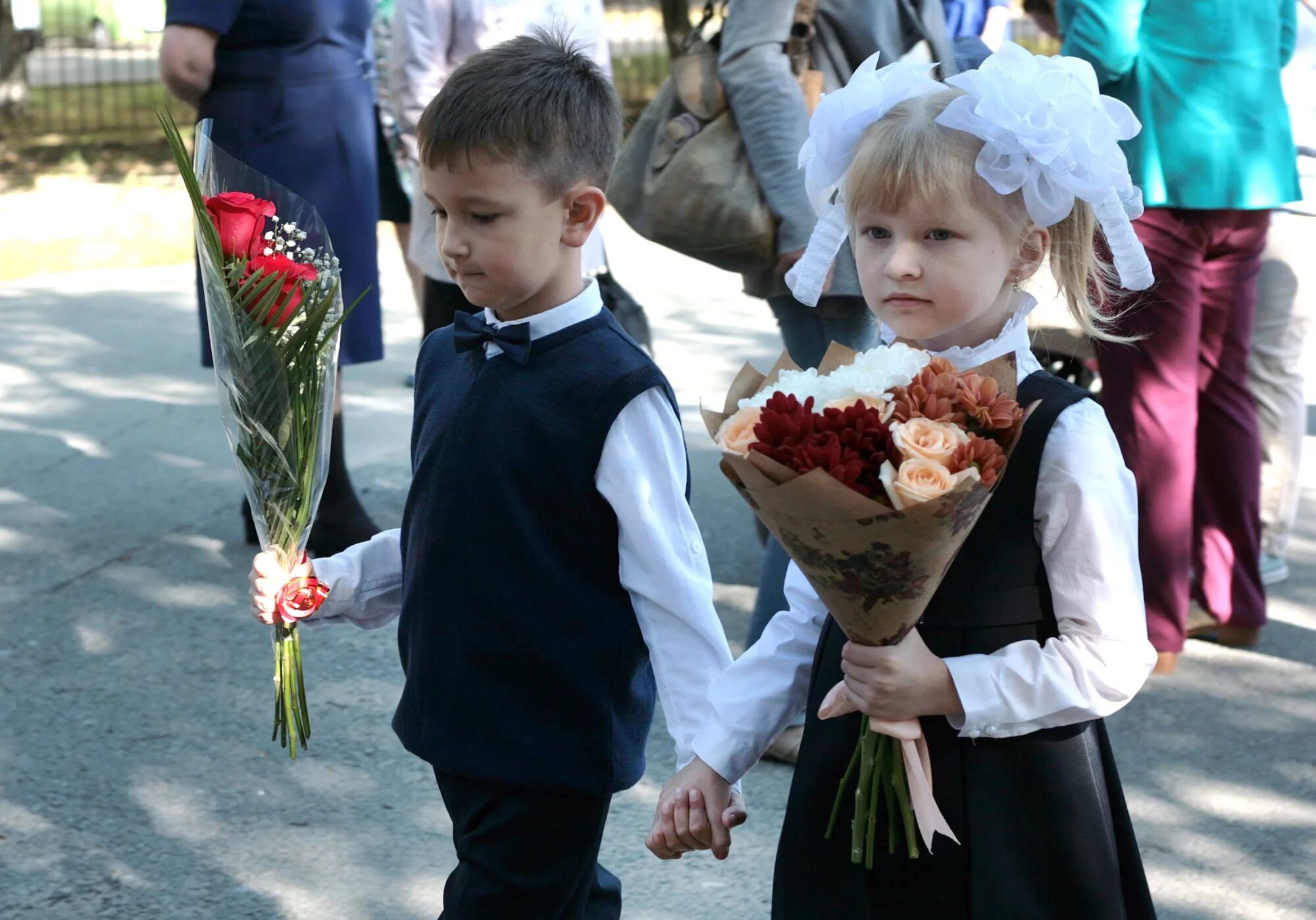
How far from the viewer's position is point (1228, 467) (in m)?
4.41

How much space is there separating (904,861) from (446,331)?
110cm

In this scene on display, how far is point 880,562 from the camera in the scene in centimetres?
172

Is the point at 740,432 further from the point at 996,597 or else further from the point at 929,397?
the point at 996,597

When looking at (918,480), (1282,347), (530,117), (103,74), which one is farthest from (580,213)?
(103,74)

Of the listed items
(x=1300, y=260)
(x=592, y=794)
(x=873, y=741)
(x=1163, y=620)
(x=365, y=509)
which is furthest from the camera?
(x=365, y=509)

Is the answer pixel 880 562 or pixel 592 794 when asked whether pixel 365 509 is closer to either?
pixel 592 794

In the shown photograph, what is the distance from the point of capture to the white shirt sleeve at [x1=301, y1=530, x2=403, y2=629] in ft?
8.29

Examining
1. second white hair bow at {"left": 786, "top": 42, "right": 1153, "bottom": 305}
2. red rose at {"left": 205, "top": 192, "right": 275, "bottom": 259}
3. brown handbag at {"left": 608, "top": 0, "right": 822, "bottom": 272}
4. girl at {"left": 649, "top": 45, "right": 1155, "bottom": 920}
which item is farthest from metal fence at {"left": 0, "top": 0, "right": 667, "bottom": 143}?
girl at {"left": 649, "top": 45, "right": 1155, "bottom": 920}

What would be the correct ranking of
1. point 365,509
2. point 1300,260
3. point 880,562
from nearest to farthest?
point 880,562, point 1300,260, point 365,509

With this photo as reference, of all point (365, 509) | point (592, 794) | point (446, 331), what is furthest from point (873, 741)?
point (365, 509)

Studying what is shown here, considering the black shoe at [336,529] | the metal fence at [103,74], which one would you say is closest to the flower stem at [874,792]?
the black shoe at [336,529]

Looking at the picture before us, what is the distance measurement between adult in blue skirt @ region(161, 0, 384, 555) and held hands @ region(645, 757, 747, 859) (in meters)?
2.91

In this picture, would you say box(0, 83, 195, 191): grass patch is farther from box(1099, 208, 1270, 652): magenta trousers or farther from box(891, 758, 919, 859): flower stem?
box(891, 758, 919, 859): flower stem

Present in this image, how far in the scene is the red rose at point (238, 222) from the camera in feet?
8.04
